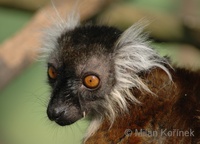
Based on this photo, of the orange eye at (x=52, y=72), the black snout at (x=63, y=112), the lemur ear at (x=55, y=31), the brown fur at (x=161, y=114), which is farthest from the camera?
the lemur ear at (x=55, y=31)

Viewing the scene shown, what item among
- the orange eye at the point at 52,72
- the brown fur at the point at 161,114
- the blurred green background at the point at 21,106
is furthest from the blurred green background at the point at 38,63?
the brown fur at the point at 161,114

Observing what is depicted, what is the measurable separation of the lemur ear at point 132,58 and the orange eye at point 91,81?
0.16 meters

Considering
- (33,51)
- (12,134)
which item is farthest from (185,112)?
(12,134)

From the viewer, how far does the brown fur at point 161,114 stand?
3.63 metres

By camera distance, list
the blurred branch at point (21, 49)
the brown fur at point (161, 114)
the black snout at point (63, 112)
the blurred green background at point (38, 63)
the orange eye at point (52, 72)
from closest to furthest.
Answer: the brown fur at point (161, 114) → the black snout at point (63, 112) → the orange eye at point (52, 72) → the blurred branch at point (21, 49) → the blurred green background at point (38, 63)

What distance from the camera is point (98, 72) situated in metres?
4.04

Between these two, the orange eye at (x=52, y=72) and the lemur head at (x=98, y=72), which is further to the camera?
the orange eye at (x=52, y=72)

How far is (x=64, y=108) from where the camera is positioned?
3.95m

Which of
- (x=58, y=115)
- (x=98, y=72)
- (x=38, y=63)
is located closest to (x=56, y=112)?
(x=58, y=115)

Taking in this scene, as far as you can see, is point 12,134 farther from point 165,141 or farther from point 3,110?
point 165,141

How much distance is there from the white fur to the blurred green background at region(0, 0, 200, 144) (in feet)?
7.36

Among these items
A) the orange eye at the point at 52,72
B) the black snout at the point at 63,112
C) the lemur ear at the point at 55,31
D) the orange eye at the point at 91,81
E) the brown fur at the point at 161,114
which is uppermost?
the lemur ear at the point at 55,31

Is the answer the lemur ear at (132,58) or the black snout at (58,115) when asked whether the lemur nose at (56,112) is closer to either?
the black snout at (58,115)

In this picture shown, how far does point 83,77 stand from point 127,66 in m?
0.35
